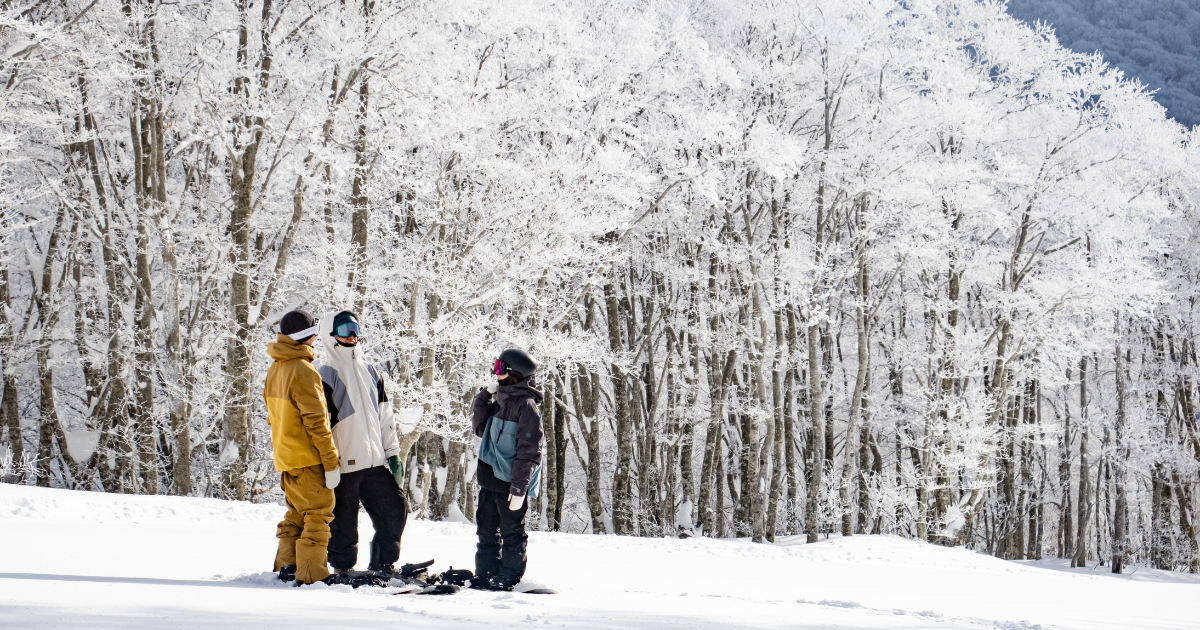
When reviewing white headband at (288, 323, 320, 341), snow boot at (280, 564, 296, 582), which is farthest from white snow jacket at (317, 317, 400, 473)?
snow boot at (280, 564, 296, 582)

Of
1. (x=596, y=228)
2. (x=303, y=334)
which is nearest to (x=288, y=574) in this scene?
(x=303, y=334)

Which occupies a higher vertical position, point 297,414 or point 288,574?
point 297,414

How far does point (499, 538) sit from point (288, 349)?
1952mm

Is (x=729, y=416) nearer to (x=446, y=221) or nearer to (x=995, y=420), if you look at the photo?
(x=995, y=420)

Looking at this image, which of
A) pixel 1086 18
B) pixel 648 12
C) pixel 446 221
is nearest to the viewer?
pixel 446 221

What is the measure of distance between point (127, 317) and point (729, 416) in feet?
54.4

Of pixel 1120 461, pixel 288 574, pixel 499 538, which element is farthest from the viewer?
pixel 1120 461

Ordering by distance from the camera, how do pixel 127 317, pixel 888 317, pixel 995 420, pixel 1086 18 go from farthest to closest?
1. pixel 1086 18
2. pixel 888 317
3. pixel 995 420
4. pixel 127 317

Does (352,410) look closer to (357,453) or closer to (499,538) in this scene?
(357,453)

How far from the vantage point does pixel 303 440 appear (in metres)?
4.81

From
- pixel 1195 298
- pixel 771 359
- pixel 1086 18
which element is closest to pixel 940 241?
pixel 771 359

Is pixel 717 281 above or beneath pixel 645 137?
beneath

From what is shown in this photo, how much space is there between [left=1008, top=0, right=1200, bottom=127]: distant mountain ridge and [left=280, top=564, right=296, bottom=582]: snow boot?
103 feet

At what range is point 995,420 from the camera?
19422mm
